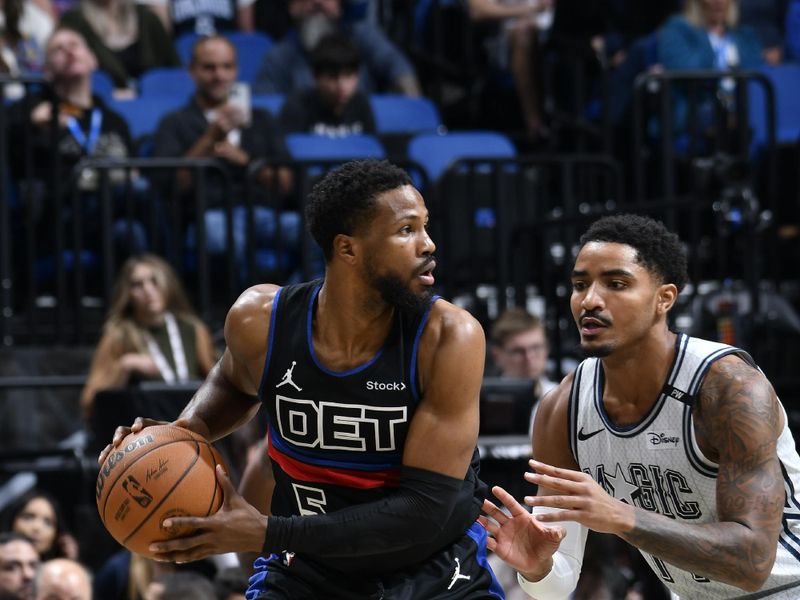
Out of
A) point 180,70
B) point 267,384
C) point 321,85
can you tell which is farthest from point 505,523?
point 180,70

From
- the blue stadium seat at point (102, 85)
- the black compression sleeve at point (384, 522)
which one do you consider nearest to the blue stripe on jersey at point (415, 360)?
the black compression sleeve at point (384, 522)

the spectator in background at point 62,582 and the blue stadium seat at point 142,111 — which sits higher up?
→ the blue stadium seat at point 142,111

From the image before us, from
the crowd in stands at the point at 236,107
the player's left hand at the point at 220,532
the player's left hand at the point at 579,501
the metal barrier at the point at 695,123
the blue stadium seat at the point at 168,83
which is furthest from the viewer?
the blue stadium seat at the point at 168,83

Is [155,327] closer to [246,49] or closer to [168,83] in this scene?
[168,83]

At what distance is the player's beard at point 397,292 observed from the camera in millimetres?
4180

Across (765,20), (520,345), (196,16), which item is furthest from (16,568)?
(765,20)

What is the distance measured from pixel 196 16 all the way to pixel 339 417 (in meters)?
7.42

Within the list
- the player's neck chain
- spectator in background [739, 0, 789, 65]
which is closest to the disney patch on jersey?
the player's neck chain

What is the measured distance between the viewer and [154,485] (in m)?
3.99

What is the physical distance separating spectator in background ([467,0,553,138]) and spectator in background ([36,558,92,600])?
550 centimetres

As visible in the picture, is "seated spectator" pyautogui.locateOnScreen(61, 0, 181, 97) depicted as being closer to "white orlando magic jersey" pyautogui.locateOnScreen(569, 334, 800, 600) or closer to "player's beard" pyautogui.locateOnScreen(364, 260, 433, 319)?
"player's beard" pyautogui.locateOnScreen(364, 260, 433, 319)

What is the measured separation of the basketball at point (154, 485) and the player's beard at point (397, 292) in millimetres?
669

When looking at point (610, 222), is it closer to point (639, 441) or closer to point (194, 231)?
point (639, 441)

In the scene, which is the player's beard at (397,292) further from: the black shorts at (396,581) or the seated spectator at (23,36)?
the seated spectator at (23,36)
